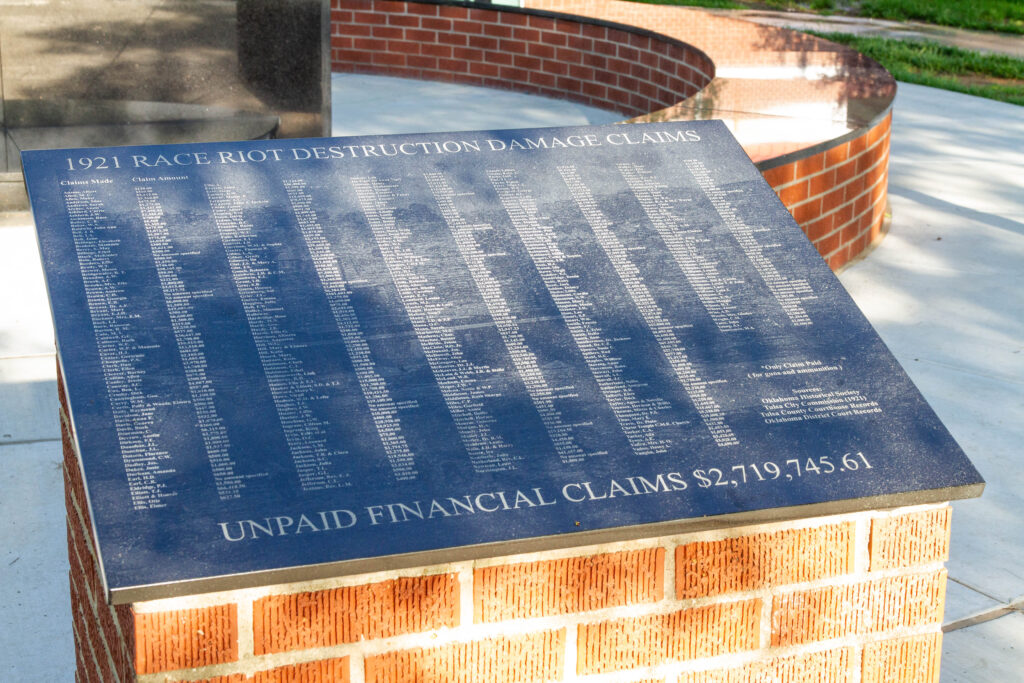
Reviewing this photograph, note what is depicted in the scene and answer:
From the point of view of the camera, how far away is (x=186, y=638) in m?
1.96

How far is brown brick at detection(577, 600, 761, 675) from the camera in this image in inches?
87.7

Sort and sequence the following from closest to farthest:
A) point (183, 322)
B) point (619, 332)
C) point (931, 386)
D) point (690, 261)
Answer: point (183, 322), point (619, 332), point (690, 261), point (931, 386)

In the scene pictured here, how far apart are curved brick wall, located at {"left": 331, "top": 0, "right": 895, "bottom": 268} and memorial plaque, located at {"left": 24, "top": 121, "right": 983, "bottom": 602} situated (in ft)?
10.1

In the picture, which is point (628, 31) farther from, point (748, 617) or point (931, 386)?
point (748, 617)

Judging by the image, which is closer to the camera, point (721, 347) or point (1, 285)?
point (721, 347)

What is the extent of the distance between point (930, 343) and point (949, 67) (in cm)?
752

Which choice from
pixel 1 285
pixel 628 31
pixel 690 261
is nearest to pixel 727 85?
pixel 628 31

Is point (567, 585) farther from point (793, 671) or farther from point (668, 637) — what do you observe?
point (793, 671)

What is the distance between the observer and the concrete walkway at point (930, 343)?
3555 mm

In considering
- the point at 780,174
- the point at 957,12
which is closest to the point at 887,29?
the point at 957,12

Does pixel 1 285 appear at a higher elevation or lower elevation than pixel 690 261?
lower

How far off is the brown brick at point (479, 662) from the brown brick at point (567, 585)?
0.05m

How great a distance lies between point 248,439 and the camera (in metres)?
2.06

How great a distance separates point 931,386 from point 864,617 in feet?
9.51
